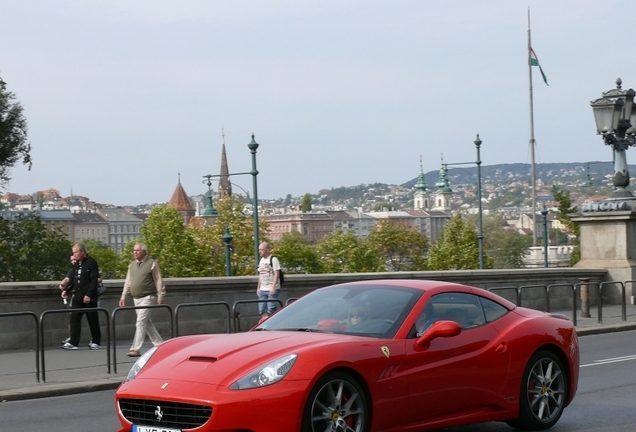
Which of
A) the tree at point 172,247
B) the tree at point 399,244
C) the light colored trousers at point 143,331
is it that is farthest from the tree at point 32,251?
the tree at point 399,244

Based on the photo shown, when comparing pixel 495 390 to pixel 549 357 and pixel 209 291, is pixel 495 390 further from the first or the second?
pixel 209 291

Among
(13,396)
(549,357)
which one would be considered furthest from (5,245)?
(549,357)

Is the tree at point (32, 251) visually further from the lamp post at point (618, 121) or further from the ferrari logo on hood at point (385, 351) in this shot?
the ferrari logo on hood at point (385, 351)

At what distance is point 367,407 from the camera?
24.5ft

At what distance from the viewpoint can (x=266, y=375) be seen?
699 centimetres

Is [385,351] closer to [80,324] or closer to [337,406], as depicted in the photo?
[337,406]

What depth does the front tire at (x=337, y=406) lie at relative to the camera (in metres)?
7.10

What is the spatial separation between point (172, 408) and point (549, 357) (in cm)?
363

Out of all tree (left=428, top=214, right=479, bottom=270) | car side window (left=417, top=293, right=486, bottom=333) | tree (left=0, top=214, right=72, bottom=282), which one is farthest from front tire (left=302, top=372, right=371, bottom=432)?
tree (left=428, top=214, right=479, bottom=270)

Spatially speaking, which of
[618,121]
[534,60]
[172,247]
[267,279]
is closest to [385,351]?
[267,279]

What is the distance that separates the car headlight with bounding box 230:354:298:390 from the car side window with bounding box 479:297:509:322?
234cm

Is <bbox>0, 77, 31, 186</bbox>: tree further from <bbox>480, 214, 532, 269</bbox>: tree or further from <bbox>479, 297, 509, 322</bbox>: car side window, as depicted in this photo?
<bbox>480, 214, 532, 269</bbox>: tree

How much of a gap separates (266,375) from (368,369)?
2.70ft

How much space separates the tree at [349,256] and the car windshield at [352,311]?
133 meters
